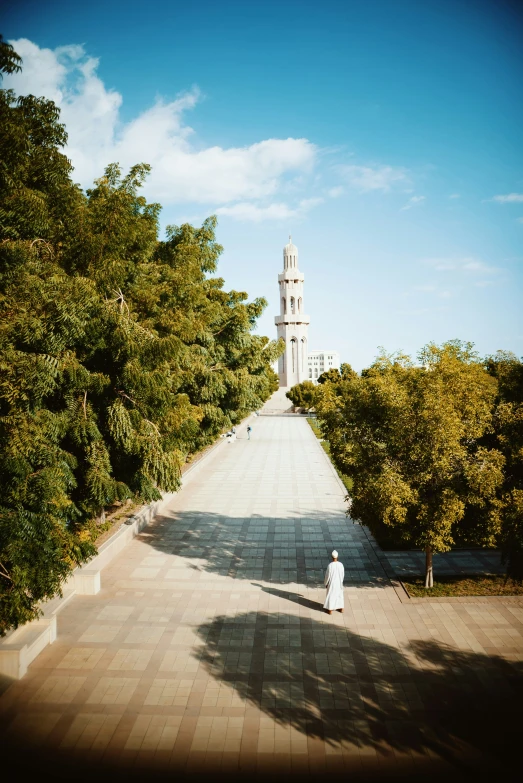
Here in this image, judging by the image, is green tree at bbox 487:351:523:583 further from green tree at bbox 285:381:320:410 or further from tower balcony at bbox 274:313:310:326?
tower balcony at bbox 274:313:310:326

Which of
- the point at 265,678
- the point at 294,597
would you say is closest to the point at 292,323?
the point at 294,597

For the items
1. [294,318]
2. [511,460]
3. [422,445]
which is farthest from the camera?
[294,318]

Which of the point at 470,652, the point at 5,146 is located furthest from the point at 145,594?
the point at 5,146

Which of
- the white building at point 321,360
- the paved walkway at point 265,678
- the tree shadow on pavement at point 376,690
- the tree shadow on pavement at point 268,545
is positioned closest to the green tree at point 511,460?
the paved walkway at point 265,678

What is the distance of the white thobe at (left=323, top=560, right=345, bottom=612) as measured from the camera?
28.8 feet

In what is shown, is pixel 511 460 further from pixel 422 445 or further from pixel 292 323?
pixel 292 323

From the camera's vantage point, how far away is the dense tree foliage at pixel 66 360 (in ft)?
22.9

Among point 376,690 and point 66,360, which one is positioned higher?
point 66,360

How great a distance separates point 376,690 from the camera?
22.0 ft

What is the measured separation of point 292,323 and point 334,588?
6336 centimetres

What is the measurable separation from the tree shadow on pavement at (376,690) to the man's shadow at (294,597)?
78cm

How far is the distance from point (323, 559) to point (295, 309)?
61504mm

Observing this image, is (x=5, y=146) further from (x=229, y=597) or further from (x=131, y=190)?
(x=229, y=597)

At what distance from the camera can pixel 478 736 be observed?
583 cm
